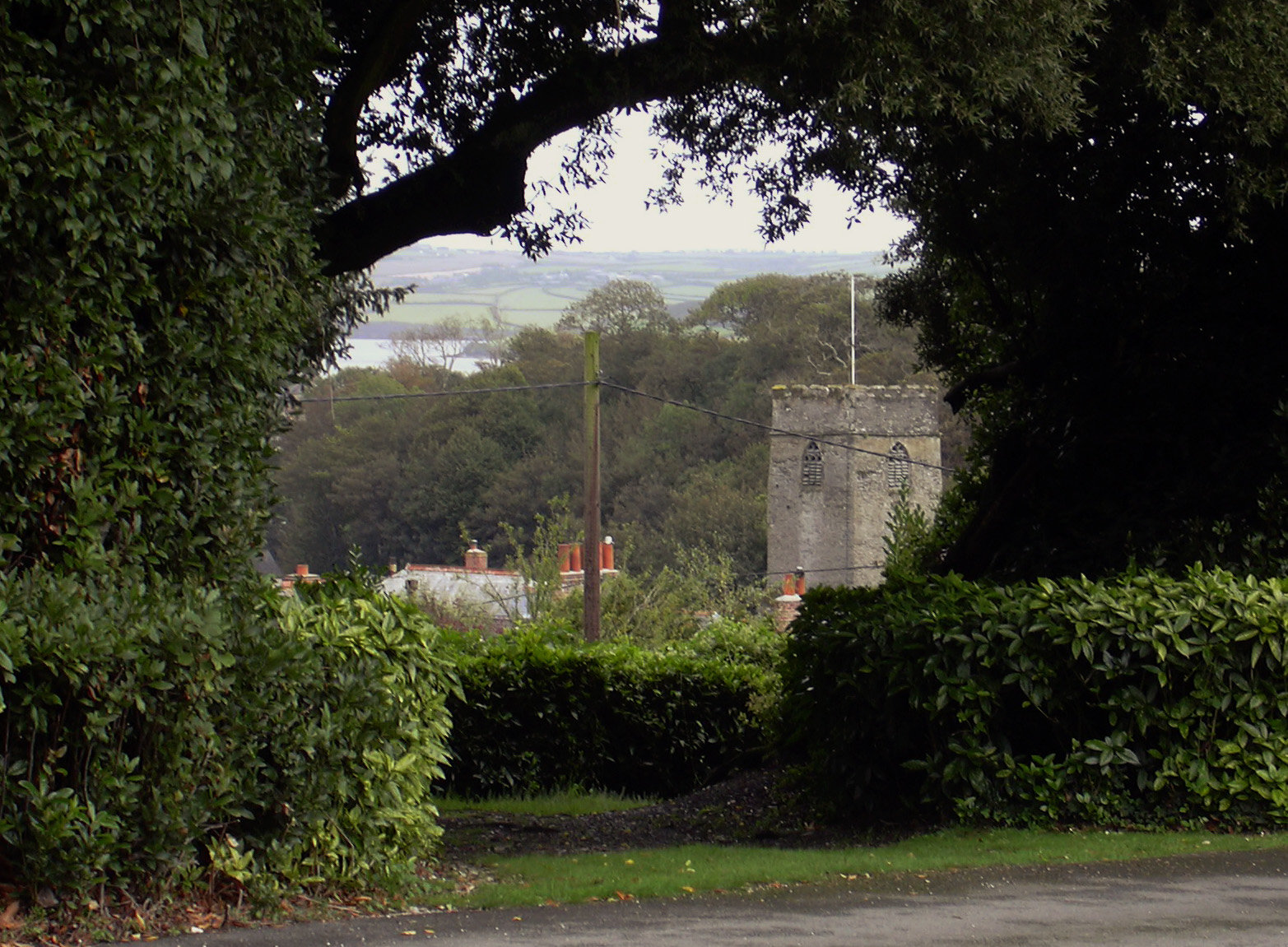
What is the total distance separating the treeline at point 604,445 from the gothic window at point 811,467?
3271mm

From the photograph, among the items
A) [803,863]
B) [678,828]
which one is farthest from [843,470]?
[803,863]

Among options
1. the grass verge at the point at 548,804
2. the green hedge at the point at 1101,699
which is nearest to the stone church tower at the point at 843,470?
the grass verge at the point at 548,804

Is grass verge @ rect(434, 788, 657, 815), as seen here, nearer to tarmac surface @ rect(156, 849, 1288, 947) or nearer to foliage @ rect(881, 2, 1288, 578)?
foliage @ rect(881, 2, 1288, 578)

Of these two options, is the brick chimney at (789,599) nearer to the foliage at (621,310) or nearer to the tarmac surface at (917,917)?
the foliage at (621,310)

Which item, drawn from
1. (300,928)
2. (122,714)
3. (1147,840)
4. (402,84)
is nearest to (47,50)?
(122,714)

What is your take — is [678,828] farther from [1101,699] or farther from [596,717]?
[1101,699]

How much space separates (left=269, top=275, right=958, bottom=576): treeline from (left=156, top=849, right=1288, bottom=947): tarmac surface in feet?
149

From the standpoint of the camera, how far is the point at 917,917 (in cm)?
596

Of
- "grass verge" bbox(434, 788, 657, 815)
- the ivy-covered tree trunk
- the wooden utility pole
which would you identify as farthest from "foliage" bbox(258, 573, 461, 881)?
the wooden utility pole

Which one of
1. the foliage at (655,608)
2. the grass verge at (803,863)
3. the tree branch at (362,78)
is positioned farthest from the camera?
the foliage at (655,608)

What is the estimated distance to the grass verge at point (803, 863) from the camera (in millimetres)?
6547

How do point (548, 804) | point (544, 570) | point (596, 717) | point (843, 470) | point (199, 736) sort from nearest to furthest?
point (199, 736)
point (548, 804)
point (596, 717)
point (544, 570)
point (843, 470)

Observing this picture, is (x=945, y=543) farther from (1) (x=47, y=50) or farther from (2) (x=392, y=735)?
(1) (x=47, y=50)

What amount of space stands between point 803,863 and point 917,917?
1.32m
